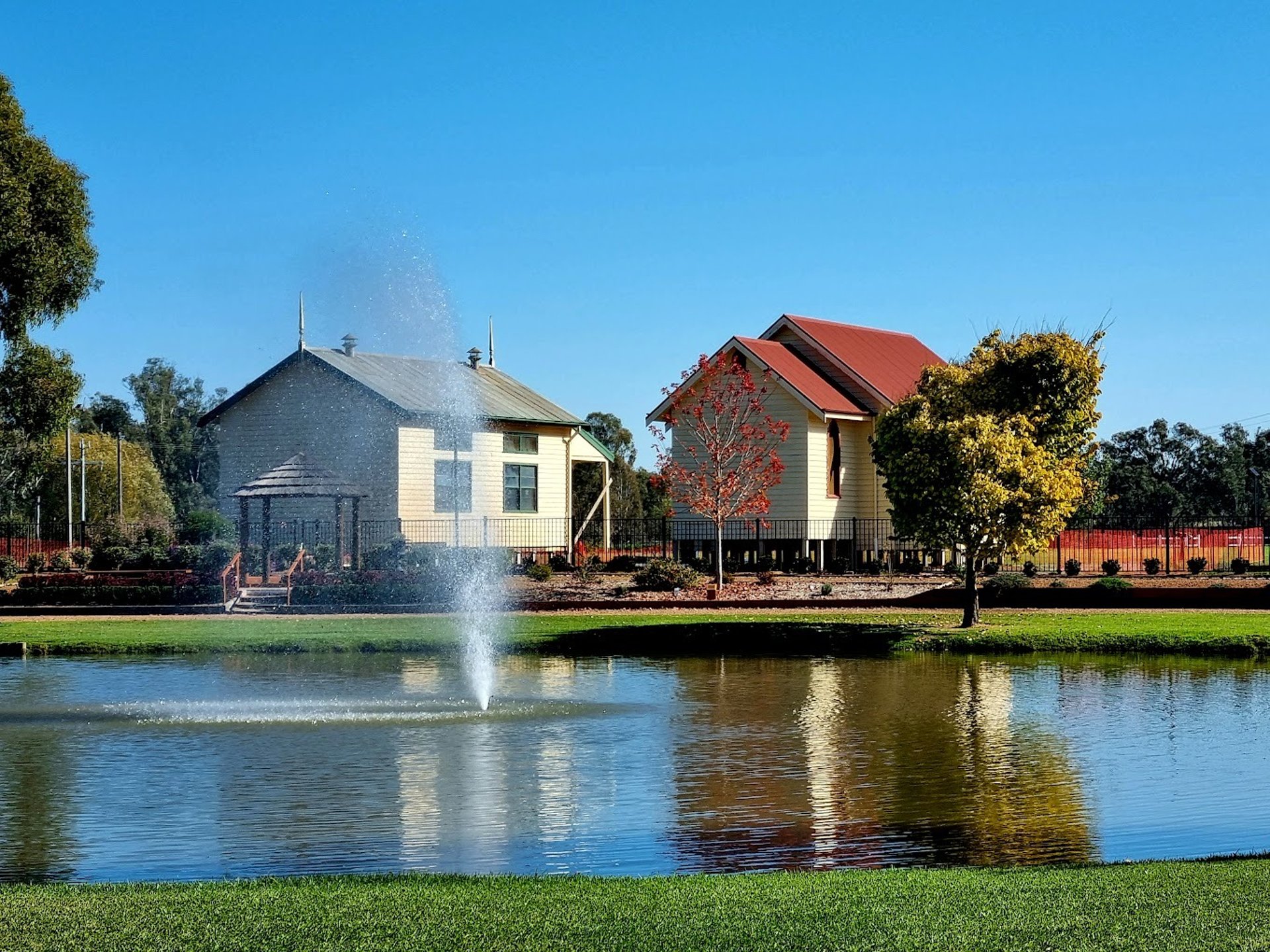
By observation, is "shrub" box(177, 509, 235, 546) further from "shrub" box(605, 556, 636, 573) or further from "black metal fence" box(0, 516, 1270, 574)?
"shrub" box(605, 556, 636, 573)

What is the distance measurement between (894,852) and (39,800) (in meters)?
8.98

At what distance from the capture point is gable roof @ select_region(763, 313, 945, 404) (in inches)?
2100

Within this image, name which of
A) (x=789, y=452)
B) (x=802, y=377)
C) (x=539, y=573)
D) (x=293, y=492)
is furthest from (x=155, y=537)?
(x=802, y=377)

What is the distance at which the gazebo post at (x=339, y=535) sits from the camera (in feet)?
155

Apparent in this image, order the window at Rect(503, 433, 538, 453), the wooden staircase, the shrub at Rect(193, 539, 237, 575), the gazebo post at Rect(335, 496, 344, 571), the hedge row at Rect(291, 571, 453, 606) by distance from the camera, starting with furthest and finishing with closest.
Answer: the window at Rect(503, 433, 538, 453) < the gazebo post at Rect(335, 496, 344, 571) < the shrub at Rect(193, 539, 237, 575) < the hedge row at Rect(291, 571, 453, 606) < the wooden staircase

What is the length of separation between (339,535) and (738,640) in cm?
1844

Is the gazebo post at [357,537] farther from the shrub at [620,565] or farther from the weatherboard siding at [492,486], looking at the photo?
the shrub at [620,565]

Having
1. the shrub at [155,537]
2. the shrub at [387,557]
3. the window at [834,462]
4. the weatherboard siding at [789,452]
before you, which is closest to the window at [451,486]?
the shrub at [387,557]

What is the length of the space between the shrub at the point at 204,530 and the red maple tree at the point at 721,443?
16.1 m

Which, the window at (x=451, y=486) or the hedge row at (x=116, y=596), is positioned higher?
the window at (x=451, y=486)

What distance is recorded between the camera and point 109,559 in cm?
4809

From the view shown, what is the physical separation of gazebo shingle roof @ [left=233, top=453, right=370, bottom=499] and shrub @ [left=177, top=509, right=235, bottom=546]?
26.1 ft

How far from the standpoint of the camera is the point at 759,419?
50.7 metres

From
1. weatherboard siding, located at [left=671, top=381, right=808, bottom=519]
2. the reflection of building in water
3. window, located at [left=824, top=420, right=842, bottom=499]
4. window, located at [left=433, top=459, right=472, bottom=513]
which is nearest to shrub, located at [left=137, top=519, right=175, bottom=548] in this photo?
window, located at [left=433, top=459, right=472, bottom=513]
